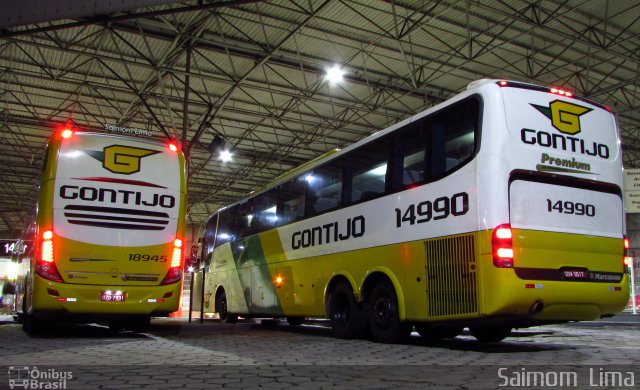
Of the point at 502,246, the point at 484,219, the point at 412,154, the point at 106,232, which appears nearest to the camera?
the point at 502,246

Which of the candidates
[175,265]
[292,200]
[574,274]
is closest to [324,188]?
[292,200]

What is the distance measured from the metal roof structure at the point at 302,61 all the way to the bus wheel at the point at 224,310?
5.51 m

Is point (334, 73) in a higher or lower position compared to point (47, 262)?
higher

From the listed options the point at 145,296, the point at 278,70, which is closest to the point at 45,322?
the point at 145,296

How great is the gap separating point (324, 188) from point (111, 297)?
3.85m

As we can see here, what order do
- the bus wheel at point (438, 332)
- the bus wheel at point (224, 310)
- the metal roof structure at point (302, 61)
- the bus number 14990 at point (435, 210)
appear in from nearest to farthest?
the bus number 14990 at point (435, 210) → the bus wheel at point (438, 332) → the bus wheel at point (224, 310) → the metal roof structure at point (302, 61)

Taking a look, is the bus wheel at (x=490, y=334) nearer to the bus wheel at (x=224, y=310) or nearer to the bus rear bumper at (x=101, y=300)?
the bus rear bumper at (x=101, y=300)

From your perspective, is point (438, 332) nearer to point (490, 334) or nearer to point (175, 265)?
point (490, 334)

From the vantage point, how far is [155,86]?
19.6m

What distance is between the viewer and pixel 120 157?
348 inches

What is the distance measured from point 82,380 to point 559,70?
61.1ft

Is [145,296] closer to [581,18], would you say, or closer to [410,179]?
[410,179]

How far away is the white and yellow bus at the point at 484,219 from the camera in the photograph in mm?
6039

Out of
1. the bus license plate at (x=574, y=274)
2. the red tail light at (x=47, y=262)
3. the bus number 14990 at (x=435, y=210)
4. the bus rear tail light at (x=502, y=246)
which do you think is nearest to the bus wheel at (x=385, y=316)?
the bus number 14990 at (x=435, y=210)
